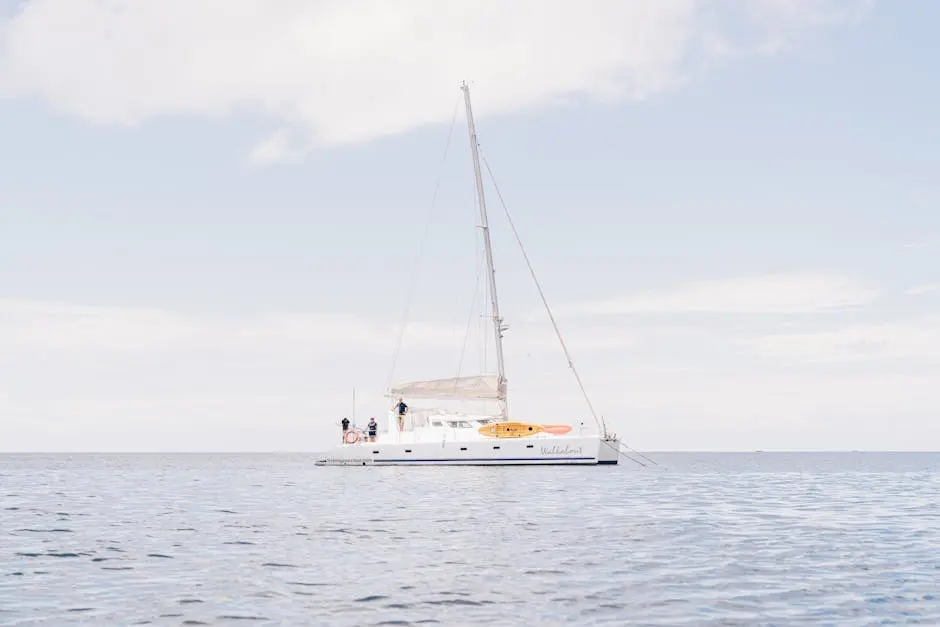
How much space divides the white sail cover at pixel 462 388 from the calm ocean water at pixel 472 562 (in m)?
22.6

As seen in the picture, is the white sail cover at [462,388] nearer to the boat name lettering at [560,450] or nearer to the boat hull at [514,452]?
the boat hull at [514,452]

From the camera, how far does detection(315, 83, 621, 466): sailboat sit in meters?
58.9

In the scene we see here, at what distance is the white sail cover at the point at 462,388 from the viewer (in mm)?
61406

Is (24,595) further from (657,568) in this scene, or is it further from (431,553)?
(657,568)

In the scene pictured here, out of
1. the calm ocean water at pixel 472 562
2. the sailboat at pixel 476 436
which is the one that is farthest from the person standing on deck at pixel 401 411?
the calm ocean water at pixel 472 562

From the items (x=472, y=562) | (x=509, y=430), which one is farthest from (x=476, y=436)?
(x=472, y=562)

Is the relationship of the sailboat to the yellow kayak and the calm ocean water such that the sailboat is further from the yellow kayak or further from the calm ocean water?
the calm ocean water

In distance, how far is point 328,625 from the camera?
44.7 ft

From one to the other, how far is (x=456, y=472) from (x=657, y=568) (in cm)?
3955

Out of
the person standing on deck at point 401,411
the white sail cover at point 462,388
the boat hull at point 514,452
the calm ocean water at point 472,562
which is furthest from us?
the person standing on deck at point 401,411

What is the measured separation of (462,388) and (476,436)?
143 inches

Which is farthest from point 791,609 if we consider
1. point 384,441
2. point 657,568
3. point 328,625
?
point 384,441

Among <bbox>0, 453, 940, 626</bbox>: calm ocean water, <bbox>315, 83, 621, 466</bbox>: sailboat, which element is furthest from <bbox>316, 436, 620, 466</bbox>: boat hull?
<bbox>0, 453, 940, 626</bbox>: calm ocean water

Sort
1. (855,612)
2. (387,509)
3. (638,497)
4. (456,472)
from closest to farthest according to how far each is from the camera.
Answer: (855,612)
(387,509)
(638,497)
(456,472)
